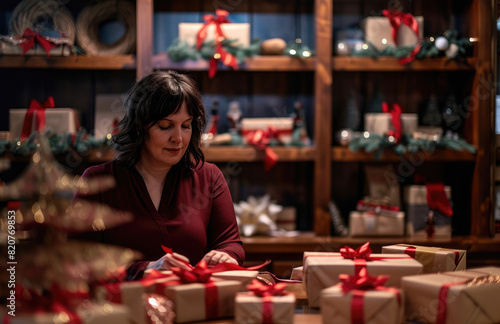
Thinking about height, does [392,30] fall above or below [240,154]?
above

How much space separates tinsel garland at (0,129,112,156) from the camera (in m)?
2.84

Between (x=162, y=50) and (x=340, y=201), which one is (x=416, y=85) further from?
(x=162, y=50)

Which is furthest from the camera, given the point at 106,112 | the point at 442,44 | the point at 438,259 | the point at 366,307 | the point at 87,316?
the point at 106,112

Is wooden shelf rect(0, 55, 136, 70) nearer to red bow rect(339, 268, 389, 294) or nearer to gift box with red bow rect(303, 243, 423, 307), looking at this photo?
gift box with red bow rect(303, 243, 423, 307)

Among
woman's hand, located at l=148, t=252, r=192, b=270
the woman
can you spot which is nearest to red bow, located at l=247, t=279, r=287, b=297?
woman's hand, located at l=148, t=252, r=192, b=270

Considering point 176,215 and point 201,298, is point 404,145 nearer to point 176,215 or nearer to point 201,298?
point 176,215

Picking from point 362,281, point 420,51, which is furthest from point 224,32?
point 362,281

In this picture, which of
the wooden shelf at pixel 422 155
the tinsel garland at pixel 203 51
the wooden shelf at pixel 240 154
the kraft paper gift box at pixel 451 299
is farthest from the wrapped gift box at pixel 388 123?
the kraft paper gift box at pixel 451 299

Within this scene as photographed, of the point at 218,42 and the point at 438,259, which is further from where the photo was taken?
the point at 218,42

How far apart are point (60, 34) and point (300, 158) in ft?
4.64

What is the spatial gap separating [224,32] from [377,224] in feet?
4.17

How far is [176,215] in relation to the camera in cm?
186

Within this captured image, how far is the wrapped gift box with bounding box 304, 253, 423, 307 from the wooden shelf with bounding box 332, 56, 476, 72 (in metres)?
1.84

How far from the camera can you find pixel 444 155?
3.02 meters
